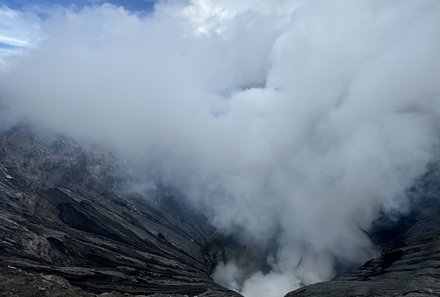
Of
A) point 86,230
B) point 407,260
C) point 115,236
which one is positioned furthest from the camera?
point 115,236

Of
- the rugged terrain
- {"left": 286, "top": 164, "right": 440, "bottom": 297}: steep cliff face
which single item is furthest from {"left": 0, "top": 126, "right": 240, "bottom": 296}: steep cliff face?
{"left": 286, "top": 164, "right": 440, "bottom": 297}: steep cliff face

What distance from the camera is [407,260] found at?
83062 mm

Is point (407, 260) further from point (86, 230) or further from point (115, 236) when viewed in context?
point (86, 230)

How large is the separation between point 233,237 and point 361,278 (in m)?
67.9

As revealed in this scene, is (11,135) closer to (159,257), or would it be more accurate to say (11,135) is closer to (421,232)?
(159,257)

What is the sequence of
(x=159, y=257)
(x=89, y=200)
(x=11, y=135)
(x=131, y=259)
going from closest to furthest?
(x=131, y=259) < (x=159, y=257) < (x=89, y=200) < (x=11, y=135)

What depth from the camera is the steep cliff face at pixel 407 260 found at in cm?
6962

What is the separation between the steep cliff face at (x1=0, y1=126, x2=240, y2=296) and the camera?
81.9 meters

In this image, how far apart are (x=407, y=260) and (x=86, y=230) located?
7340 centimetres

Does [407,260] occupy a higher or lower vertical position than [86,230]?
lower

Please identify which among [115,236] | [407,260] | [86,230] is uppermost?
[86,230]

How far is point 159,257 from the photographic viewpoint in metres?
106

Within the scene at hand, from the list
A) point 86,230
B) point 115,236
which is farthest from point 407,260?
point 86,230

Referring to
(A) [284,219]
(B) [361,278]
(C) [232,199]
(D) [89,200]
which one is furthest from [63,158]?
(B) [361,278]
